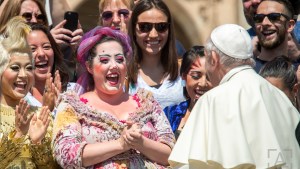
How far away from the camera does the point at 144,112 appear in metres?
8.69

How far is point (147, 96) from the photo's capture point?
884cm

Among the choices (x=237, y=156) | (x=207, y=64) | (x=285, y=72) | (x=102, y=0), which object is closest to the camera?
(x=237, y=156)

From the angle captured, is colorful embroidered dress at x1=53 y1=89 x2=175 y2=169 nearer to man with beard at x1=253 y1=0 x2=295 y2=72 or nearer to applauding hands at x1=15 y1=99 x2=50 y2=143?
applauding hands at x1=15 y1=99 x2=50 y2=143

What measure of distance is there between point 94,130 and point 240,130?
1.19m

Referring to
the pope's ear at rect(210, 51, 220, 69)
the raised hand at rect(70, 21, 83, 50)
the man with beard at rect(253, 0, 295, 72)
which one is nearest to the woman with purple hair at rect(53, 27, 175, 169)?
the pope's ear at rect(210, 51, 220, 69)

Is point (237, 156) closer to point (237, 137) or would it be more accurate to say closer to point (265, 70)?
point (237, 137)

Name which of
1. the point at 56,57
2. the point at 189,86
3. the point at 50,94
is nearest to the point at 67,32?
the point at 56,57

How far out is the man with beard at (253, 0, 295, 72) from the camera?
1017 centimetres

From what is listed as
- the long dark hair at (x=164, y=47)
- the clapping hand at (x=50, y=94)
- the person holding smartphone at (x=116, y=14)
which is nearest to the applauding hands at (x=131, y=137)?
the clapping hand at (x=50, y=94)

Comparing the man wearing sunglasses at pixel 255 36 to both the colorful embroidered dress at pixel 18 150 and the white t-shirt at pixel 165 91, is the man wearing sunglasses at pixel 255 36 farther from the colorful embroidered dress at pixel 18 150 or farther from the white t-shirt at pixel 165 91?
the colorful embroidered dress at pixel 18 150

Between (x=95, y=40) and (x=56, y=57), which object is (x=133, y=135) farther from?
(x=56, y=57)

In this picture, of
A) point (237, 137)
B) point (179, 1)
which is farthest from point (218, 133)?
point (179, 1)

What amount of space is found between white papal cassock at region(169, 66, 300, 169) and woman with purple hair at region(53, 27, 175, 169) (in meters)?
0.36

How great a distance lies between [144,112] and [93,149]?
55cm
